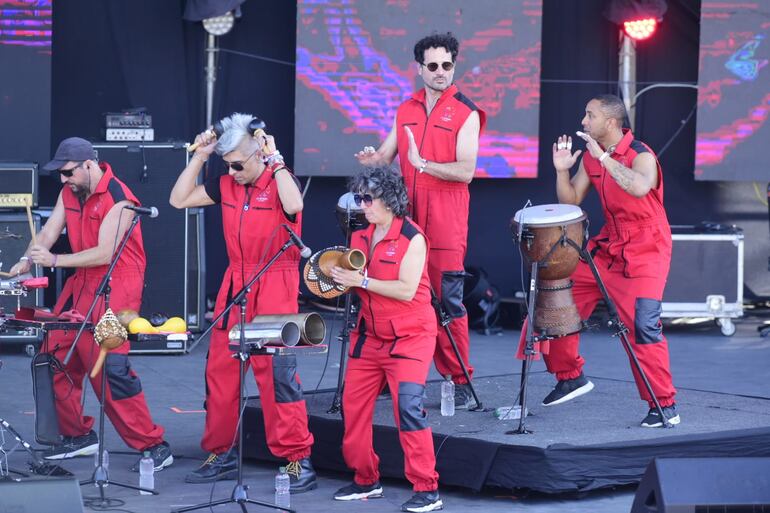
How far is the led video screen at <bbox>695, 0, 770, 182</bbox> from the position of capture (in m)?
10.9

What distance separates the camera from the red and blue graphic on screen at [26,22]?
10023 mm

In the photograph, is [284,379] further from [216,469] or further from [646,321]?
[646,321]

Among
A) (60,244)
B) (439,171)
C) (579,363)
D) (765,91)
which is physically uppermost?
(765,91)

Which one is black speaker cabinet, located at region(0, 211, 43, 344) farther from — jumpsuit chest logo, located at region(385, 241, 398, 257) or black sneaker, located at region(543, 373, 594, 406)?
jumpsuit chest logo, located at region(385, 241, 398, 257)

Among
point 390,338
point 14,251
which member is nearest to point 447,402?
point 390,338

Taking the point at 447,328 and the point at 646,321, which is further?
the point at 447,328

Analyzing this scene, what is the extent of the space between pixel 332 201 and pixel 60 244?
360cm

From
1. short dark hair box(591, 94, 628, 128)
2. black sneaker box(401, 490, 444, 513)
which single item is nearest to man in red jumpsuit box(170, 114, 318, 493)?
black sneaker box(401, 490, 444, 513)

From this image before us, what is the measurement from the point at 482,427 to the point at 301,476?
0.90m

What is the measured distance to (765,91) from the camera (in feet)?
35.8

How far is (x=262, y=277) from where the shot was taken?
243 inches

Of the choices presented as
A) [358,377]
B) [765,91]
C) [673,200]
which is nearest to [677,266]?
[673,200]

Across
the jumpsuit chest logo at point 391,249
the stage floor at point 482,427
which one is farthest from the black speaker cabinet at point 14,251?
the jumpsuit chest logo at point 391,249

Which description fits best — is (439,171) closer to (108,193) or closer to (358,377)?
(358,377)
